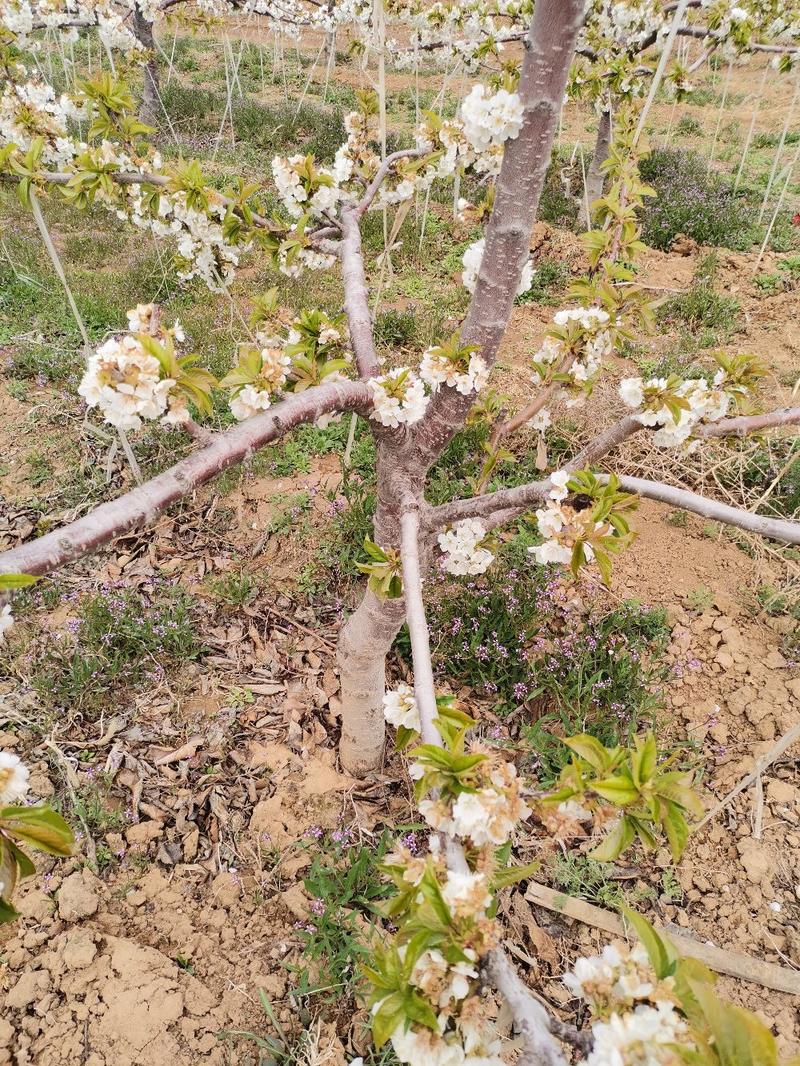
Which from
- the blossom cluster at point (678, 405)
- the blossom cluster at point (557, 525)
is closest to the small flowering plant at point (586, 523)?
the blossom cluster at point (557, 525)

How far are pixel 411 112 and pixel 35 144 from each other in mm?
10111

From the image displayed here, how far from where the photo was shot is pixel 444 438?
1700mm

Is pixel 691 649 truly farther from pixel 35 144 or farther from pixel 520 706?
pixel 35 144

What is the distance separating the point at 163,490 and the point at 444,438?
857mm

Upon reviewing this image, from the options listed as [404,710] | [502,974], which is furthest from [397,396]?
[502,974]

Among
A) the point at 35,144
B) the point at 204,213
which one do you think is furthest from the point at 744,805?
the point at 35,144

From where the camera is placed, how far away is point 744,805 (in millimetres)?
2443

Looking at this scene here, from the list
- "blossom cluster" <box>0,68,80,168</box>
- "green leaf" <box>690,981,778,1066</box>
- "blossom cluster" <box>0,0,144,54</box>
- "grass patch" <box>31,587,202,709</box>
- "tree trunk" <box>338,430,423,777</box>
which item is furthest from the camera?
"blossom cluster" <box>0,0,144,54</box>

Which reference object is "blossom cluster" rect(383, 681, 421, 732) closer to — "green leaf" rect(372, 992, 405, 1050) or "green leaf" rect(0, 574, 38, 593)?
"green leaf" rect(372, 992, 405, 1050)

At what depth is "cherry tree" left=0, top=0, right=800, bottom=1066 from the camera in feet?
2.65

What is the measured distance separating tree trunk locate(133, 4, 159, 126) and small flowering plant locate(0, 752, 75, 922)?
292 inches

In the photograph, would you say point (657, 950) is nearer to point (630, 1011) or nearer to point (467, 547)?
point (630, 1011)

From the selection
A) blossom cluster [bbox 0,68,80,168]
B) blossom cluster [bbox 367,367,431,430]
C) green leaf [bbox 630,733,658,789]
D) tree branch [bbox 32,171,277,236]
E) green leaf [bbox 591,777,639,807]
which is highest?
blossom cluster [bbox 0,68,80,168]

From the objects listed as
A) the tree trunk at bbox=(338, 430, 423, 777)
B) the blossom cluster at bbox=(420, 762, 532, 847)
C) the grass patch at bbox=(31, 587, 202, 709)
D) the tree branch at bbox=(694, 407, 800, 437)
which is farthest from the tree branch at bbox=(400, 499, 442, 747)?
the grass patch at bbox=(31, 587, 202, 709)
